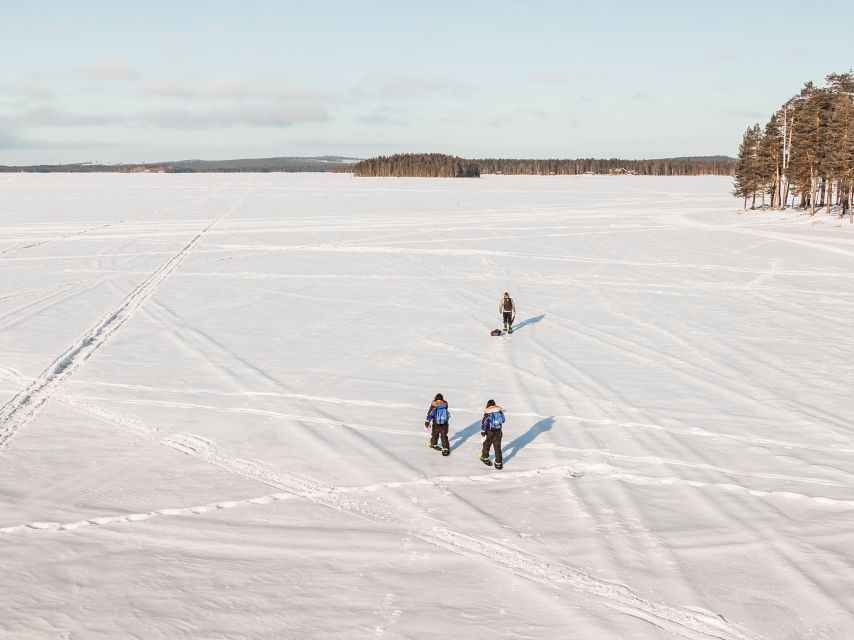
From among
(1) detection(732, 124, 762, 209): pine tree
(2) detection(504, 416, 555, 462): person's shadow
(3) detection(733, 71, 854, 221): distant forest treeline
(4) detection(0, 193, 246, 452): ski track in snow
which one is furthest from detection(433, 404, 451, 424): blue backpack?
(1) detection(732, 124, 762, 209): pine tree

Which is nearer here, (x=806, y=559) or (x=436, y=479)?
(x=806, y=559)

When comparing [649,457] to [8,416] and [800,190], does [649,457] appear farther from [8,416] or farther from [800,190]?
[800,190]

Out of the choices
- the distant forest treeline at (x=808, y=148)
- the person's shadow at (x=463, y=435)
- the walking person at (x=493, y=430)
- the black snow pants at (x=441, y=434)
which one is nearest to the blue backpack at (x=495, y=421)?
the walking person at (x=493, y=430)

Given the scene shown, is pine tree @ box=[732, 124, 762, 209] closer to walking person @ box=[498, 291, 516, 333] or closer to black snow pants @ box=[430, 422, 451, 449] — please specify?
walking person @ box=[498, 291, 516, 333]

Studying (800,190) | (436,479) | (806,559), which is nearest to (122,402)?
(436,479)

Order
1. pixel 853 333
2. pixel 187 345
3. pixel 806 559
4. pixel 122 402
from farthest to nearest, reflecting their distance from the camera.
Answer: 1. pixel 853 333
2. pixel 187 345
3. pixel 122 402
4. pixel 806 559
